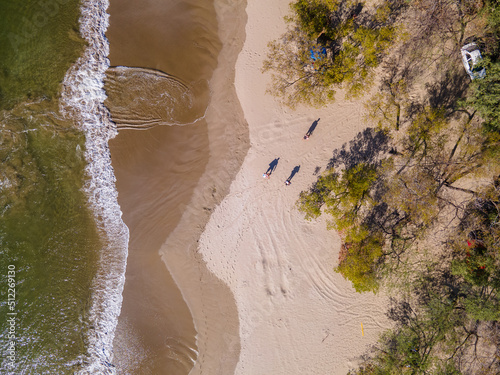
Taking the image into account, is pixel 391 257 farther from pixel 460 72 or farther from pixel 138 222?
pixel 138 222

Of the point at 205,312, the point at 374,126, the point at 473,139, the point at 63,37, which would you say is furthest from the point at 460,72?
the point at 63,37

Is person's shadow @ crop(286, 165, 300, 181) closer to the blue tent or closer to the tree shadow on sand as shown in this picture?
the tree shadow on sand

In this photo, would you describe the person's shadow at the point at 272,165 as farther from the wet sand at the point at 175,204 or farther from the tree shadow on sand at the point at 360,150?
the tree shadow on sand at the point at 360,150

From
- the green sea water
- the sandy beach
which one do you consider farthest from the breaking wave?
the green sea water

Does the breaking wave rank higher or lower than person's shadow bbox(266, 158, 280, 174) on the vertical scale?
higher

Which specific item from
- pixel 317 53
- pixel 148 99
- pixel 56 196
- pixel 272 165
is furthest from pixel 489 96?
pixel 56 196

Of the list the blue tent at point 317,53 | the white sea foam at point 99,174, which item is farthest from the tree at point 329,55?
the white sea foam at point 99,174

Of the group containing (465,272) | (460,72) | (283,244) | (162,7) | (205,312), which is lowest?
(465,272)
